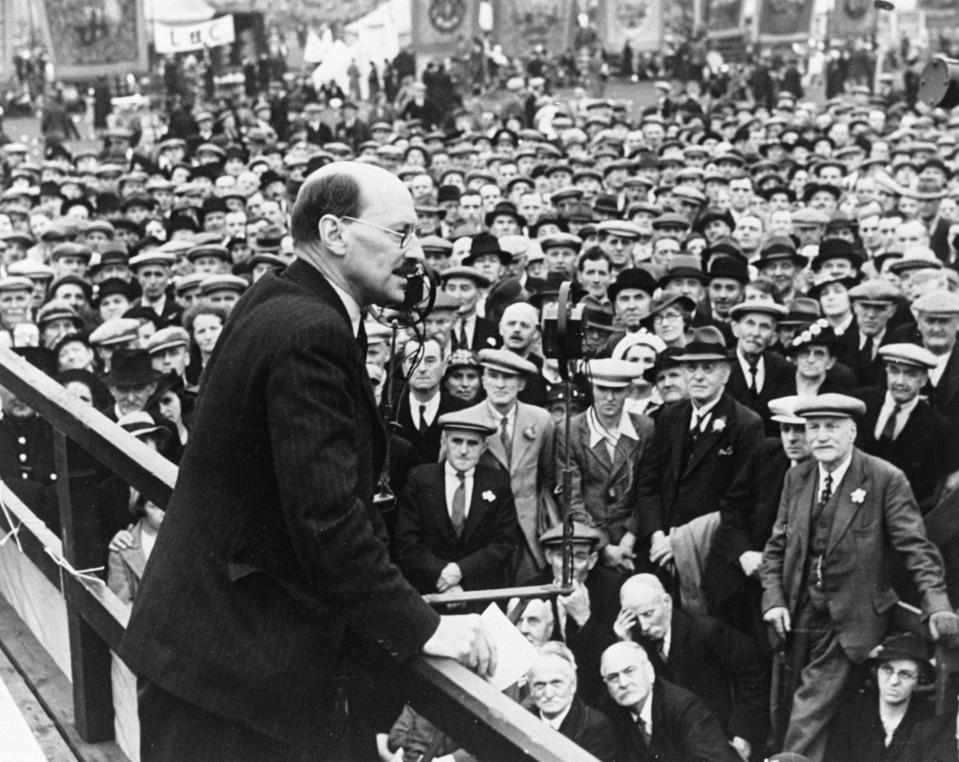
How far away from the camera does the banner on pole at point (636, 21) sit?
87.7ft

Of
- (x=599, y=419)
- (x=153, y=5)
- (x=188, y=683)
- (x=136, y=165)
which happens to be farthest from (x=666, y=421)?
(x=153, y=5)

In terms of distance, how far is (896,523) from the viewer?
19.7 ft

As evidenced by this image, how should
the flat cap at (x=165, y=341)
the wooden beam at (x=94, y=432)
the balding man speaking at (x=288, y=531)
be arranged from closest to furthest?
the balding man speaking at (x=288, y=531), the wooden beam at (x=94, y=432), the flat cap at (x=165, y=341)

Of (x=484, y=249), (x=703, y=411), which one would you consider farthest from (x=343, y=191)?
(x=484, y=249)

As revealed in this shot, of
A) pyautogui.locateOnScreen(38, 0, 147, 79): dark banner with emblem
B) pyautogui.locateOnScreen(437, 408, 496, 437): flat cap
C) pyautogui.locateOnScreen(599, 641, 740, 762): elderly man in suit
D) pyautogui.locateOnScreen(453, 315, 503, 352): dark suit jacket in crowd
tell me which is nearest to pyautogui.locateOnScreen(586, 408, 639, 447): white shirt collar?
pyautogui.locateOnScreen(437, 408, 496, 437): flat cap

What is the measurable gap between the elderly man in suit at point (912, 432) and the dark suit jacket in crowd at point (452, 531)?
1827 mm

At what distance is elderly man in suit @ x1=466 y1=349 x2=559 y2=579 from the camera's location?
272 inches

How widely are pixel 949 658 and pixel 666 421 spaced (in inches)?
72.1

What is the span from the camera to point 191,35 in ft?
80.1

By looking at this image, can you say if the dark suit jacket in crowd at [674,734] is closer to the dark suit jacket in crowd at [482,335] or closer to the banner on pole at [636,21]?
the dark suit jacket in crowd at [482,335]

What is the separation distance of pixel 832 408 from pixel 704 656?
120 cm

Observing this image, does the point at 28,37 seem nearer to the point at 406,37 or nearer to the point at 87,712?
the point at 406,37

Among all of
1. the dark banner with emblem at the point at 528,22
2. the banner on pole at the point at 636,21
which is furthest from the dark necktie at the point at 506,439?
the banner on pole at the point at 636,21

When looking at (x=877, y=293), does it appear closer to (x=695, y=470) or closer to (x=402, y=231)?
(x=695, y=470)
